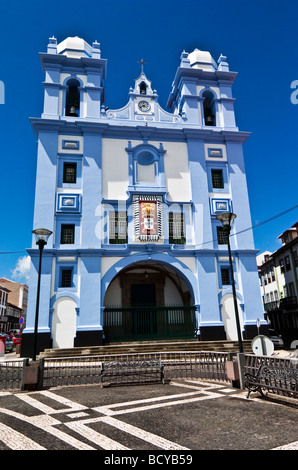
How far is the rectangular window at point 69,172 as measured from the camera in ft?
76.3

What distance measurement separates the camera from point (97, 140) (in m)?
23.9

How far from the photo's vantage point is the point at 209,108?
28375mm

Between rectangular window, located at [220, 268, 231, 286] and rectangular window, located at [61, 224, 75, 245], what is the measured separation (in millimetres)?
10462

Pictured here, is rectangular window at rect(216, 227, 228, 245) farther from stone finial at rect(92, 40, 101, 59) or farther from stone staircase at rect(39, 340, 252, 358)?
stone finial at rect(92, 40, 101, 59)

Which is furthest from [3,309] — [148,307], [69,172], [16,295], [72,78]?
[72,78]

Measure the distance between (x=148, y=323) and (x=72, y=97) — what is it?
18.0 meters

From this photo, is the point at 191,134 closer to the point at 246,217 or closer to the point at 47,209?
the point at 246,217

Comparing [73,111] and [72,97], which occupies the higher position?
[72,97]

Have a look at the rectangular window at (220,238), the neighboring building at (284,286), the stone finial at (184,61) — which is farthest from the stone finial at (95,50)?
the neighboring building at (284,286)

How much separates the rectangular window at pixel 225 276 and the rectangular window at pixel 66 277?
33.5 ft

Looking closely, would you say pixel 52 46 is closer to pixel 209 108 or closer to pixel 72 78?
pixel 72 78

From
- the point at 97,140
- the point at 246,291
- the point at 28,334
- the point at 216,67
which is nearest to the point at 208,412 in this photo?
the point at 28,334

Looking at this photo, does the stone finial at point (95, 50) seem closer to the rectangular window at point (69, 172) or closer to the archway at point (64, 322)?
the rectangular window at point (69, 172)
